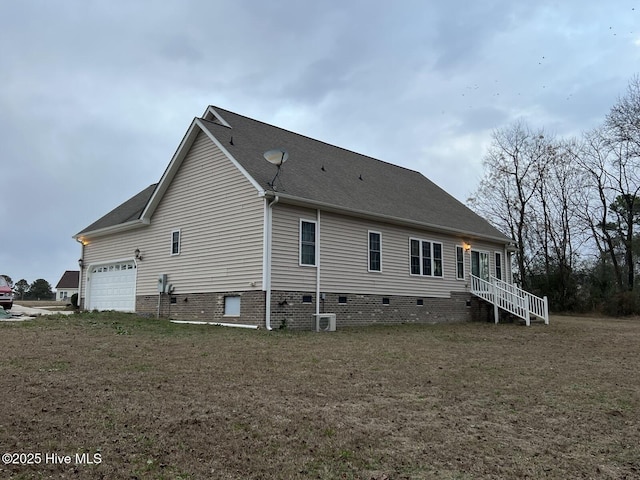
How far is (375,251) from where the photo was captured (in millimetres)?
15984

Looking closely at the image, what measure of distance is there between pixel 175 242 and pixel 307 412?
12.3 meters

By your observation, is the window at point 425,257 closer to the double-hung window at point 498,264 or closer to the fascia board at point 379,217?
the fascia board at point 379,217

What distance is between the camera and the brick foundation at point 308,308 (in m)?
13.1

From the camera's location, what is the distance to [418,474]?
3480mm

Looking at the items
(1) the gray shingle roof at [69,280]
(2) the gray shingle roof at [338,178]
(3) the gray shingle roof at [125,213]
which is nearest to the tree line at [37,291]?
(1) the gray shingle roof at [69,280]

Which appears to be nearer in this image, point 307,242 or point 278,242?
point 278,242

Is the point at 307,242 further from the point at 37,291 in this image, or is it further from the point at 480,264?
the point at 37,291

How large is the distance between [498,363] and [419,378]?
223 centimetres

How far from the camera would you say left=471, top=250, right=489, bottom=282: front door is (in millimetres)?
20062

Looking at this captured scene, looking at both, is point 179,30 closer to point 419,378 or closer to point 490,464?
point 419,378

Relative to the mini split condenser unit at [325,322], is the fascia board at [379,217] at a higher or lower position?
higher

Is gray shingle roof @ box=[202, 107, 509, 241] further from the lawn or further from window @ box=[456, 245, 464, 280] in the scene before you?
the lawn

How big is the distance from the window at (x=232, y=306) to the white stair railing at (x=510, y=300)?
10.1 metres

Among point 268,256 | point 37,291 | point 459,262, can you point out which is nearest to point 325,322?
point 268,256
